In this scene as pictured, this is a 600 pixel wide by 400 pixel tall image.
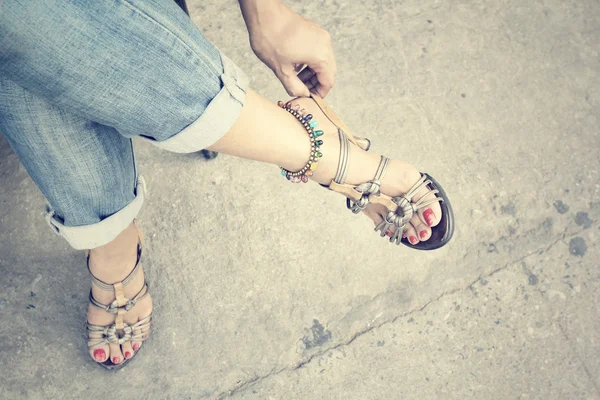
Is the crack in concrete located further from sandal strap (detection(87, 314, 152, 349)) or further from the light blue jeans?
the light blue jeans

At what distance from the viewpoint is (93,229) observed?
39.2 inches

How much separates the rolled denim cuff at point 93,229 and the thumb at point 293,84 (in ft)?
1.44

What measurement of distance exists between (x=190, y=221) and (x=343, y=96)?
0.67 m

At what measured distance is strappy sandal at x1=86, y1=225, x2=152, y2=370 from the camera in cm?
129

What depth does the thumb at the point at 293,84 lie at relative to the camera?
979 mm

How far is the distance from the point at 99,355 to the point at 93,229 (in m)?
0.50

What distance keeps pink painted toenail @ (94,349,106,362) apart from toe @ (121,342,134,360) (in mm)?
51

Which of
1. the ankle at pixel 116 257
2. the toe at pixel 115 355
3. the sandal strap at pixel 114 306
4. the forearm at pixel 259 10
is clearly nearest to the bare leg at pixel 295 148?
the forearm at pixel 259 10

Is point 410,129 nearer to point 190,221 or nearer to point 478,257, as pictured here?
point 478,257

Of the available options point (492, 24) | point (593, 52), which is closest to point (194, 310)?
point (492, 24)

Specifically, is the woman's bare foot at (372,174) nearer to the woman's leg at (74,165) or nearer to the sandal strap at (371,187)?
the sandal strap at (371,187)

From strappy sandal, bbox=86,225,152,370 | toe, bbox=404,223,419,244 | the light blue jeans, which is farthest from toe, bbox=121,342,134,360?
toe, bbox=404,223,419,244

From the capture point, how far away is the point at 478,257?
149cm

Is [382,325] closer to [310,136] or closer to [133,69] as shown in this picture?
[310,136]
